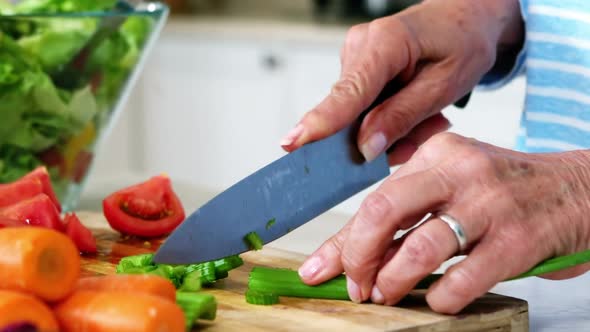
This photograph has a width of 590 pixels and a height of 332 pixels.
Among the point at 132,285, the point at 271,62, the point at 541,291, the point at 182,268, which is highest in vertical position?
the point at 132,285

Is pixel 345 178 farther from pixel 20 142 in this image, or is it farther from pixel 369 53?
pixel 20 142

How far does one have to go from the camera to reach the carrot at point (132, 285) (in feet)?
3.04

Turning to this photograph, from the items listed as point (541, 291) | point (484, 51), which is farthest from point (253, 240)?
point (484, 51)

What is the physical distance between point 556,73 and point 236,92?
238 cm

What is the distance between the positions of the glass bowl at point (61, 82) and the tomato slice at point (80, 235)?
33 cm

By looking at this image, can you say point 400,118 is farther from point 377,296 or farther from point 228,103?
point 228,103

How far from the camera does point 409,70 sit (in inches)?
53.6

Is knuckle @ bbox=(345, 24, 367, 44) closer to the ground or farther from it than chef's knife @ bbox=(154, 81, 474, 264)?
farther from it

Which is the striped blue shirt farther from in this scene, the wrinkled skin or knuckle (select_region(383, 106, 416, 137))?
the wrinkled skin

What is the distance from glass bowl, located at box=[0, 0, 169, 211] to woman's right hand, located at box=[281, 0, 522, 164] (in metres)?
0.51

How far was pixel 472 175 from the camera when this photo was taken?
3.25ft

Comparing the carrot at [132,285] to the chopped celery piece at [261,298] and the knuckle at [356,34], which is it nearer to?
the chopped celery piece at [261,298]

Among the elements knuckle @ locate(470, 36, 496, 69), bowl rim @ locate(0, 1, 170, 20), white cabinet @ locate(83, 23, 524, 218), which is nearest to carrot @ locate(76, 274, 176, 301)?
knuckle @ locate(470, 36, 496, 69)

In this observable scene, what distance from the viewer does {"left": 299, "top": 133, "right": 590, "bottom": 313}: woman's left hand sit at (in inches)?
38.5
